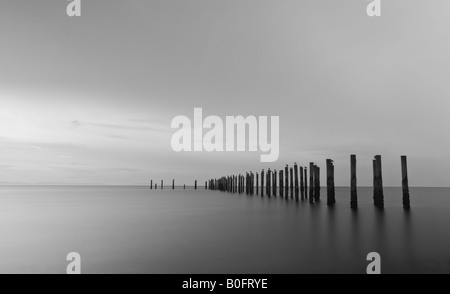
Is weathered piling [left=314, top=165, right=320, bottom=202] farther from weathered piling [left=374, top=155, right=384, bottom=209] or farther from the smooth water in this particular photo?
the smooth water

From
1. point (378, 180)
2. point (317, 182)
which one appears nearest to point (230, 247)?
point (378, 180)

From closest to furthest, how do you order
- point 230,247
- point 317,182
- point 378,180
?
1. point 230,247
2. point 378,180
3. point 317,182

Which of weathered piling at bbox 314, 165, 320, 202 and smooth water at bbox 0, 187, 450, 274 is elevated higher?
weathered piling at bbox 314, 165, 320, 202

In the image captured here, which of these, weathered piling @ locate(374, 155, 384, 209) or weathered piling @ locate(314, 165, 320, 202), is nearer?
weathered piling @ locate(374, 155, 384, 209)

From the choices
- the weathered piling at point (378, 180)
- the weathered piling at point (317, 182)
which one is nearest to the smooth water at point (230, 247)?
the weathered piling at point (378, 180)

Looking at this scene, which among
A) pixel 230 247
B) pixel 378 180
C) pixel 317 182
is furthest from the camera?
pixel 317 182

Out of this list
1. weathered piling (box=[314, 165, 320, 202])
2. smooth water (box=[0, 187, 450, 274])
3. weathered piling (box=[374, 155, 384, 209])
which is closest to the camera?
smooth water (box=[0, 187, 450, 274])

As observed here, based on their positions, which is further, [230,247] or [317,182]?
[317,182]

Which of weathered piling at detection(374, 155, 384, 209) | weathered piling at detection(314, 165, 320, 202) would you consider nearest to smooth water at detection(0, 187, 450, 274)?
weathered piling at detection(374, 155, 384, 209)

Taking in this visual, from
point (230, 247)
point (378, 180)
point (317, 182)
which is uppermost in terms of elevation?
point (378, 180)

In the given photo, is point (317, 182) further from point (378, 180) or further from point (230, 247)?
point (230, 247)

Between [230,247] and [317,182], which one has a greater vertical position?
[317,182]
